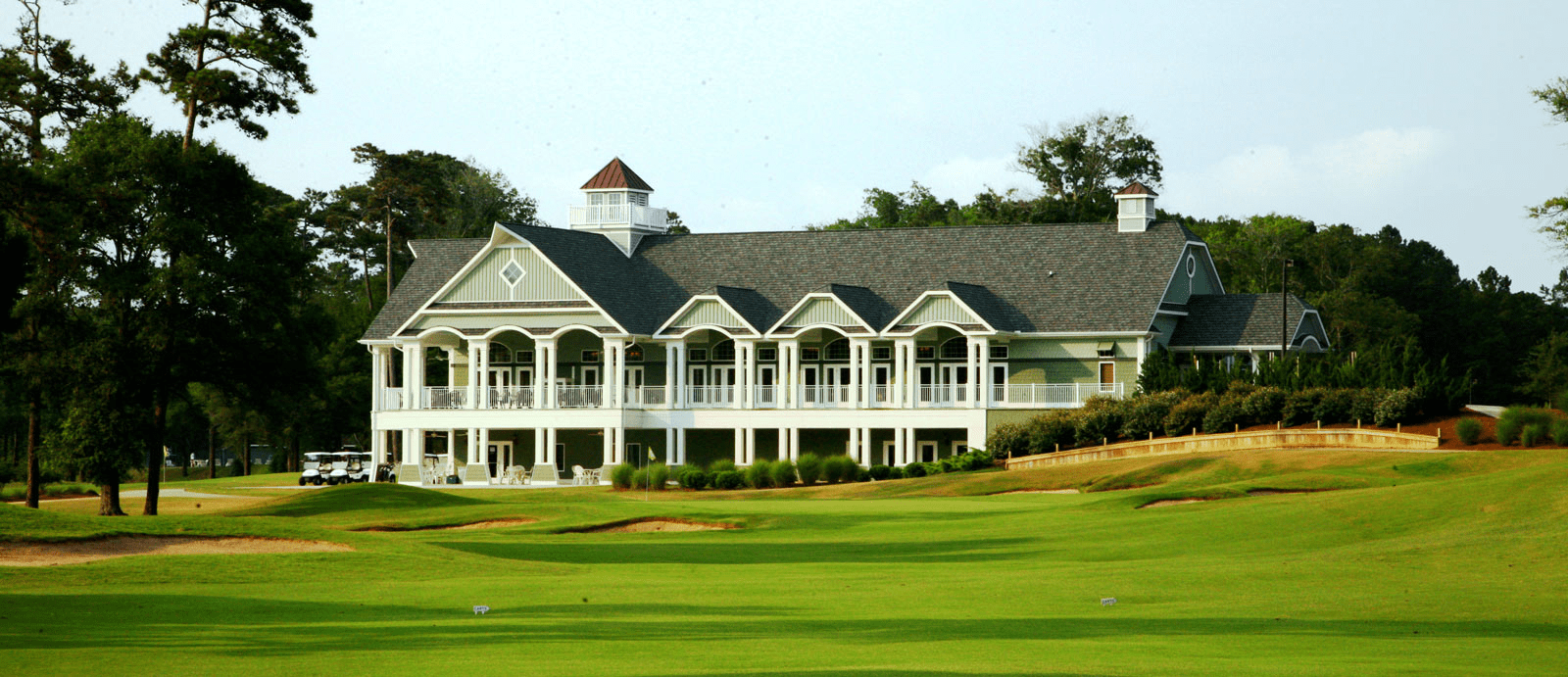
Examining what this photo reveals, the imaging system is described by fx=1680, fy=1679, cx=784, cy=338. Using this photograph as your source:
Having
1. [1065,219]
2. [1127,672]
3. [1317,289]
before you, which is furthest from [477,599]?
[1317,289]

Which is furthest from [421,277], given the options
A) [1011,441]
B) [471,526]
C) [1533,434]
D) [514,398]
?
[1533,434]

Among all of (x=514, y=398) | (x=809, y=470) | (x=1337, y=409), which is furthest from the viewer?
(x=514, y=398)

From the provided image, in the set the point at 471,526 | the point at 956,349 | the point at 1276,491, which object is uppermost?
the point at 956,349

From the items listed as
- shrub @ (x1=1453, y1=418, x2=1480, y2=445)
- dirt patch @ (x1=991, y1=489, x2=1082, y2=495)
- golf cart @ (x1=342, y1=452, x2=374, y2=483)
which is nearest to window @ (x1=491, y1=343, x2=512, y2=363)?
golf cart @ (x1=342, y1=452, x2=374, y2=483)

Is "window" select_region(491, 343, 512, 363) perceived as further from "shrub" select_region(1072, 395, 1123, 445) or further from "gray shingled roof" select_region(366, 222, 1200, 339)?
"shrub" select_region(1072, 395, 1123, 445)

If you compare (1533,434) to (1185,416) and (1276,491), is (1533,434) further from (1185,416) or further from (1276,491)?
(1185,416)

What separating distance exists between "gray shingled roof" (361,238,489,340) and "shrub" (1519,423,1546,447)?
3975 cm

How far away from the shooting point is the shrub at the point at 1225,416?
145ft

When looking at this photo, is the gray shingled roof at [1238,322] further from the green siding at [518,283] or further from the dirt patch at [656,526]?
the dirt patch at [656,526]

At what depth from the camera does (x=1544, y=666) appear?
11641 millimetres

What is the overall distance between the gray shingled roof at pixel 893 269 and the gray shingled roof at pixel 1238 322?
2.39 meters

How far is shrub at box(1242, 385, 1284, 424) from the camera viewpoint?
4366cm

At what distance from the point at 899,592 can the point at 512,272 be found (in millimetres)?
42207

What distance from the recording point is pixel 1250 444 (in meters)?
A: 42.2
